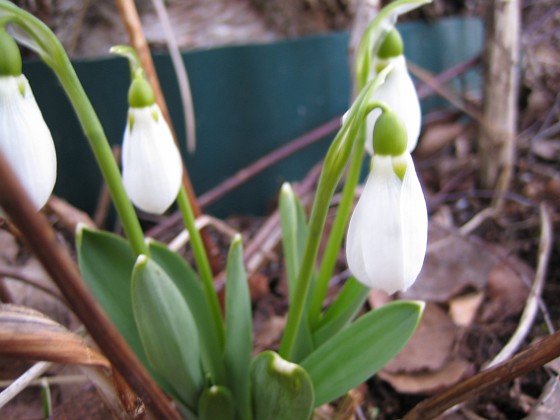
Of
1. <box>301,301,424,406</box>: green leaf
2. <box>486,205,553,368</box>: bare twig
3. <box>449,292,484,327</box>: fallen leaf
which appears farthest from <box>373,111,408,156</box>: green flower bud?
<box>449,292,484,327</box>: fallen leaf

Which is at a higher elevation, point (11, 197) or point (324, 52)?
point (11, 197)

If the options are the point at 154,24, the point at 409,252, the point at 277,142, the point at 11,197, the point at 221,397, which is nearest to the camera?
the point at 11,197

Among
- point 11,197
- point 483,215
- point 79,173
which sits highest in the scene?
point 11,197

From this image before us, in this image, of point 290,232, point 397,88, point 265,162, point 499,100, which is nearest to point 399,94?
point 397,88

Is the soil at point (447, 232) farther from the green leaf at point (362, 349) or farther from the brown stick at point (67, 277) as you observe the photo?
the brown stick at point (67, 277)

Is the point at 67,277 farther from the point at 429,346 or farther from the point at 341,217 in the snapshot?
the point at 429,346

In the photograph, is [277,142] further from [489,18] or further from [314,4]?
[489,18]

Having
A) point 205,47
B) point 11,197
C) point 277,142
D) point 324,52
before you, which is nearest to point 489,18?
point 324,52

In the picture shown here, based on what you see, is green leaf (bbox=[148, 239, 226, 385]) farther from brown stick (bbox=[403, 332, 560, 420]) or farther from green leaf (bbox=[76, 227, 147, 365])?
brown stick (bbox=[403, 332, 560, 420])
